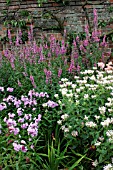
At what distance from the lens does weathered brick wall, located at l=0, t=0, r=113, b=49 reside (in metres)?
5.53

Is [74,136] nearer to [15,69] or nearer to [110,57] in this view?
[15,69]

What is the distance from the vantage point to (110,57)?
5.39 meters

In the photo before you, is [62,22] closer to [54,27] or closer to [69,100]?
[54,27]

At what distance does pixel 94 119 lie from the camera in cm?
298

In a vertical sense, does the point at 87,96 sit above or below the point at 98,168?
above

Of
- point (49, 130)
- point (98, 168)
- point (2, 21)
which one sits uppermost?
point (2, 21)

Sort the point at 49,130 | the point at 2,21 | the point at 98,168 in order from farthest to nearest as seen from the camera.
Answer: the point at 2,21, the point at 49,130, the point at 98,168

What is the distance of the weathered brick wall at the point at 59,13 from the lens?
5.53 metres

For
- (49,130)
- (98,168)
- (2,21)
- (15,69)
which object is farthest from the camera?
(2,21)

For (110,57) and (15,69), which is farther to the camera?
(110,57)

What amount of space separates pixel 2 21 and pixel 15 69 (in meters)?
2.50

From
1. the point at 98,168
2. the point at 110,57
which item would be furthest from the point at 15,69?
the point at 110,57

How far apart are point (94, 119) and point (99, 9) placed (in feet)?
9.79

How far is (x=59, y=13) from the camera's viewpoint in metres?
5.68
